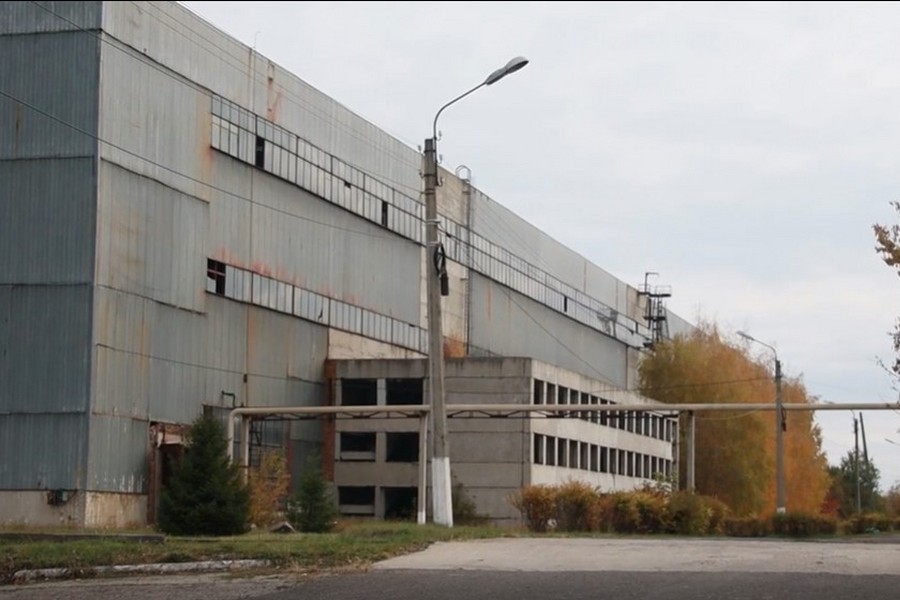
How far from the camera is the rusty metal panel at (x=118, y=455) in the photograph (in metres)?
42.2

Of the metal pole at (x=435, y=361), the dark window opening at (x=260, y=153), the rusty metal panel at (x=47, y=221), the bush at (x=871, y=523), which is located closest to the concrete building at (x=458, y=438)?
the bush at (x=871, y=523)

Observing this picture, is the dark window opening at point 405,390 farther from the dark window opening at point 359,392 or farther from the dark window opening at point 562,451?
the dark window opening at point 562,451

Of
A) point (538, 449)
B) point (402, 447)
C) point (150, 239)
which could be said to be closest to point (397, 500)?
point (402, 447)

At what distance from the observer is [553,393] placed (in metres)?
61.8

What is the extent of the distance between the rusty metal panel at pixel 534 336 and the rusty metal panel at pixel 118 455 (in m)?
26.9

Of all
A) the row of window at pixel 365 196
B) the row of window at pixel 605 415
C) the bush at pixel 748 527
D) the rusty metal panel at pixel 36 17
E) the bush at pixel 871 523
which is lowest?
the bush at pixel 871 523

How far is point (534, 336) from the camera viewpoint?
77.1 metres

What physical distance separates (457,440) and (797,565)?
3938 cm

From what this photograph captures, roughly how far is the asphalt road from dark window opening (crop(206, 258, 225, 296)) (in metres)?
28.3

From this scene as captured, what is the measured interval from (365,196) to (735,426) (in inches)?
997

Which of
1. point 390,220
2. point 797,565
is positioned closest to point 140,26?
point 390,220

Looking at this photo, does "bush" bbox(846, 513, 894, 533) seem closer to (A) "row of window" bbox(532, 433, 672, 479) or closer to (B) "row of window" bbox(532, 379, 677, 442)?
(A) "row of window" bbox(532, 433, 672, 479)

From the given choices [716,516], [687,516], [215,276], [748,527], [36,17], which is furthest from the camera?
[215,276]

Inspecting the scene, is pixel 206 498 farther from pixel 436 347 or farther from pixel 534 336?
pixel 534 336
